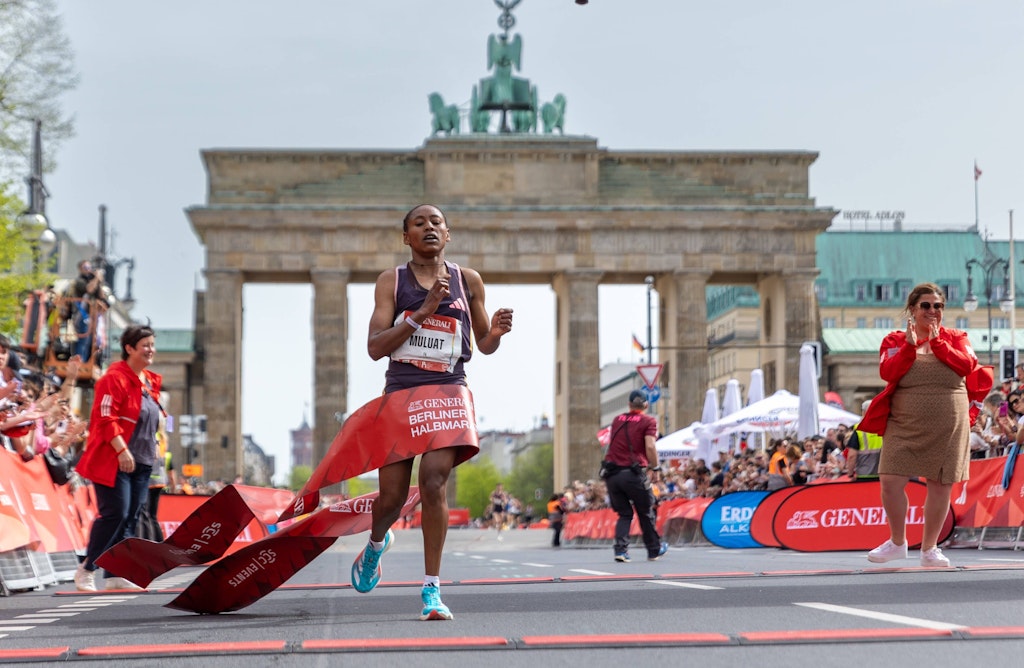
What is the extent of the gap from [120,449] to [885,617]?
658 centimetres

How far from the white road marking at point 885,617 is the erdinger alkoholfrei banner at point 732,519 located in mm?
14302

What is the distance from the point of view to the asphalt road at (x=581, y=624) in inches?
246

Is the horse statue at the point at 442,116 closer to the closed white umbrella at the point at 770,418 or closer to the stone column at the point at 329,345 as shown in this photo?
the stone column at the point at 329,345

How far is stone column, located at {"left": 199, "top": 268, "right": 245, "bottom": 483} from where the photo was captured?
74.3 m

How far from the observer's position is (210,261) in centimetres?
7606

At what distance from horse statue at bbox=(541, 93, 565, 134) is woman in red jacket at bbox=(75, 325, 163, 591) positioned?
217 ft

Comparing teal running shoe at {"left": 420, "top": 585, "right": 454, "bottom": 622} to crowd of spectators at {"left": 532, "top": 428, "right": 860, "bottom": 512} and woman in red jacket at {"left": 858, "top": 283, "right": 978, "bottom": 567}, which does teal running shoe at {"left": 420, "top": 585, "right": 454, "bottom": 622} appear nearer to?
woman in red jacket at {"left": 858, "top": 283, "right": 978, "bottom": 567}

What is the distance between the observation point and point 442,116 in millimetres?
79000

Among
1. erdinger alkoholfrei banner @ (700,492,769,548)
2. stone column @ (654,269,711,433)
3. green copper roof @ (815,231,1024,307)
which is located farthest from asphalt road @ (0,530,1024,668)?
green copper roof @ (815,231,1024,307)

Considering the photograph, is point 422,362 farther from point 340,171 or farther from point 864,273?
point 864,273

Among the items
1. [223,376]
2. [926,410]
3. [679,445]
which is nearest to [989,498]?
[926,410]

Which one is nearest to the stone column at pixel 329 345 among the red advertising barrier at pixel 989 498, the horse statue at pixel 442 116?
the horse statue at pixel 442 116

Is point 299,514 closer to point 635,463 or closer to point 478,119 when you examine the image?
point 635,463

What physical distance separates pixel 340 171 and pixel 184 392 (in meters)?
12.7
